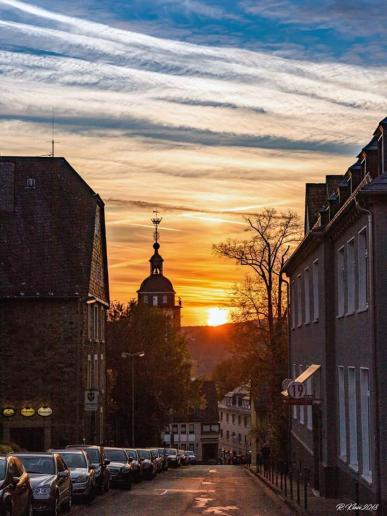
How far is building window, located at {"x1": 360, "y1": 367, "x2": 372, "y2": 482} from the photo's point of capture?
2269cm

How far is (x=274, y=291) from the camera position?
54.8m

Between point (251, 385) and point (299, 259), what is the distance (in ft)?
69.0

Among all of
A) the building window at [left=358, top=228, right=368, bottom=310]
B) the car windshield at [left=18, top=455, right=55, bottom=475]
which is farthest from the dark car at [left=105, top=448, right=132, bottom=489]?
the building window at [left=358, top=228, right=368, bottom=310]

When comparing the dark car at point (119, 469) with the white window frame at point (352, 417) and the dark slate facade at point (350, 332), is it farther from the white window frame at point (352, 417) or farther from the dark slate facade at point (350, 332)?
the white window frame at point (352, 417)

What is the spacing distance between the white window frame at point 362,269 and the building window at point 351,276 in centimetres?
74

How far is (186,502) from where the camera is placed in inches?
1118

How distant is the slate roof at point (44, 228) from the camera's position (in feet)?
159

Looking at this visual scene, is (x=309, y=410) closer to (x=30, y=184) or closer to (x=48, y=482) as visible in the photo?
(x=48, y=482)

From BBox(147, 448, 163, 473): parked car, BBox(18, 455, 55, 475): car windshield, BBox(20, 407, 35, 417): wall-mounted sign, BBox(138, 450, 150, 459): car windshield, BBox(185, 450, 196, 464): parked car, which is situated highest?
BBox(20, 407, 35, 417): wall-mounted sign

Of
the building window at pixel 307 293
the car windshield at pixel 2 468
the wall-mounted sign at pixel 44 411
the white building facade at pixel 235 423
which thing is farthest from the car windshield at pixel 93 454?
the white building facade at pixel 235 423

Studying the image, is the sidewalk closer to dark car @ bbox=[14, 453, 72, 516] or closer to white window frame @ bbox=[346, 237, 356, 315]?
white window frame @ bbox=[346, 237, 356, 315]

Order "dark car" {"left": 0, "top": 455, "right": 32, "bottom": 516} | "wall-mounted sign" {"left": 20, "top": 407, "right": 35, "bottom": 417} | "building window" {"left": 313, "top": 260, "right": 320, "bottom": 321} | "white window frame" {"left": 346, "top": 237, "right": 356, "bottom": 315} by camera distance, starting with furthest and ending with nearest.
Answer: "wall-mounted sign" {"left": 20, "top": 407, "right": 35, "bottom": 417}, "building window" {"left": 313, "top": 260, "right": 320, "bottom": 321}, "white window frame" {"left": 346, "top": 237, "right": 356, "bottom": 315}, "dark car" {"left": 0, "top": 455, "right": 32, "bottom": 516}

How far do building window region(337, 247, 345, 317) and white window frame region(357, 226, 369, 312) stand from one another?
96.7 inches

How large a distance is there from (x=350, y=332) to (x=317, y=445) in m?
6.71
